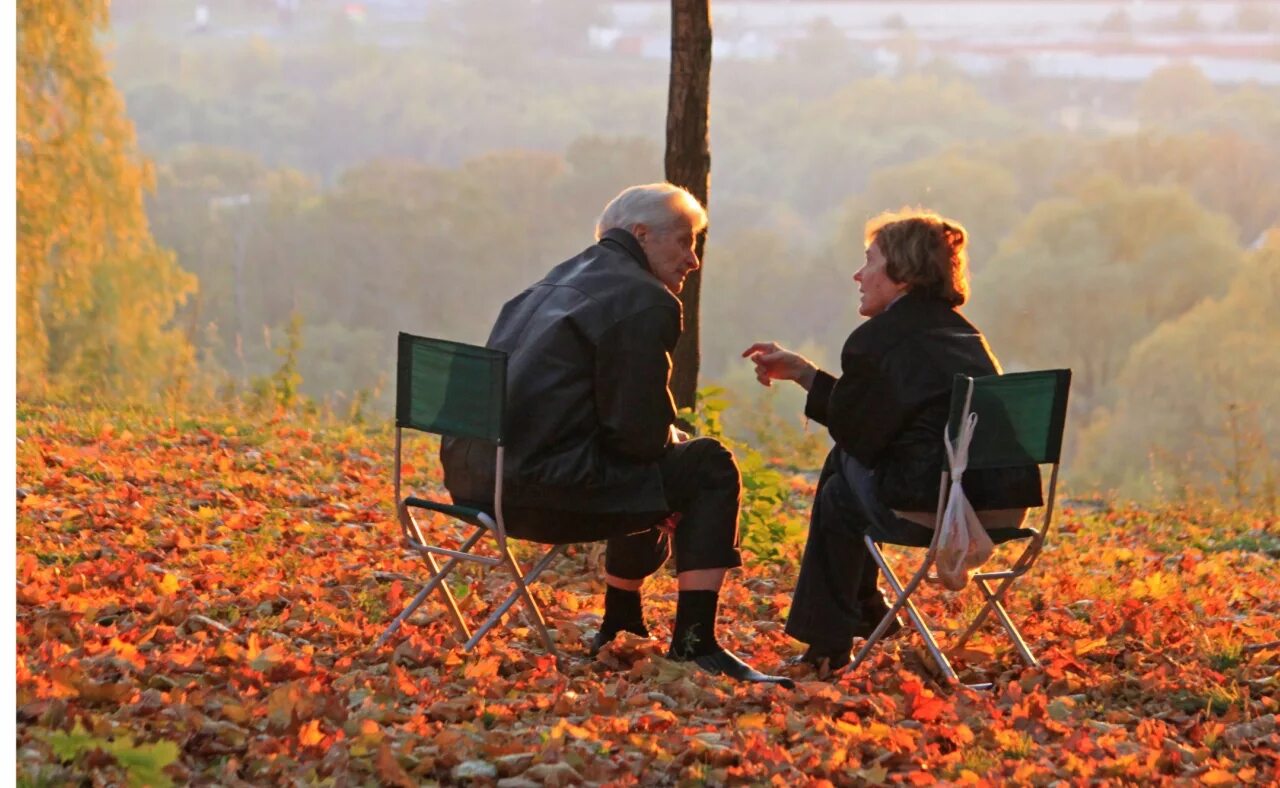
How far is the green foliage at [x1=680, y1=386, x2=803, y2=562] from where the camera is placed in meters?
6.94

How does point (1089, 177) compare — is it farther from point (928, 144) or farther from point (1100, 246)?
point (928, 144)

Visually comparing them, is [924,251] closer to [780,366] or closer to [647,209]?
[780,366]

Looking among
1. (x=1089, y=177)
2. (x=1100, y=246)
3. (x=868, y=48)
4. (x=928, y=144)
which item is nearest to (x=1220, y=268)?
(x=1100, y=246)

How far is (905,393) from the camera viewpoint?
5.18 meters

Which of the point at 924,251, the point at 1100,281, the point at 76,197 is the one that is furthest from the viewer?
the point at 1100,281

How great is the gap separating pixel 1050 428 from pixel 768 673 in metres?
1.26

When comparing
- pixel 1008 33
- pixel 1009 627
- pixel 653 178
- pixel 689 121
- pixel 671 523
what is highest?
pixel 1008 33

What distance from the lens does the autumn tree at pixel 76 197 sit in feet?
Result: 53.5

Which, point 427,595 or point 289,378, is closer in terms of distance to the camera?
point 427,595

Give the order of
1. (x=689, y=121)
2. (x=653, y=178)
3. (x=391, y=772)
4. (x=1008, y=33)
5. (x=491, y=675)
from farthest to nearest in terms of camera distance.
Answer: (x=1008, y=33) < (x=653, y=178) < (x=689, y=121) < (x=491, y=675) < (x=391, y=772)

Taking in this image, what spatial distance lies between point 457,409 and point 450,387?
2.9 inches

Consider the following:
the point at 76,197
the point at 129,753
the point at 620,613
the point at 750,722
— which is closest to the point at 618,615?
the point at 620,613

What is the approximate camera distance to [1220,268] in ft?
123

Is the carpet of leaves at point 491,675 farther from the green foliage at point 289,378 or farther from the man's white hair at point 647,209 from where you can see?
the green foliage at point 289,378
